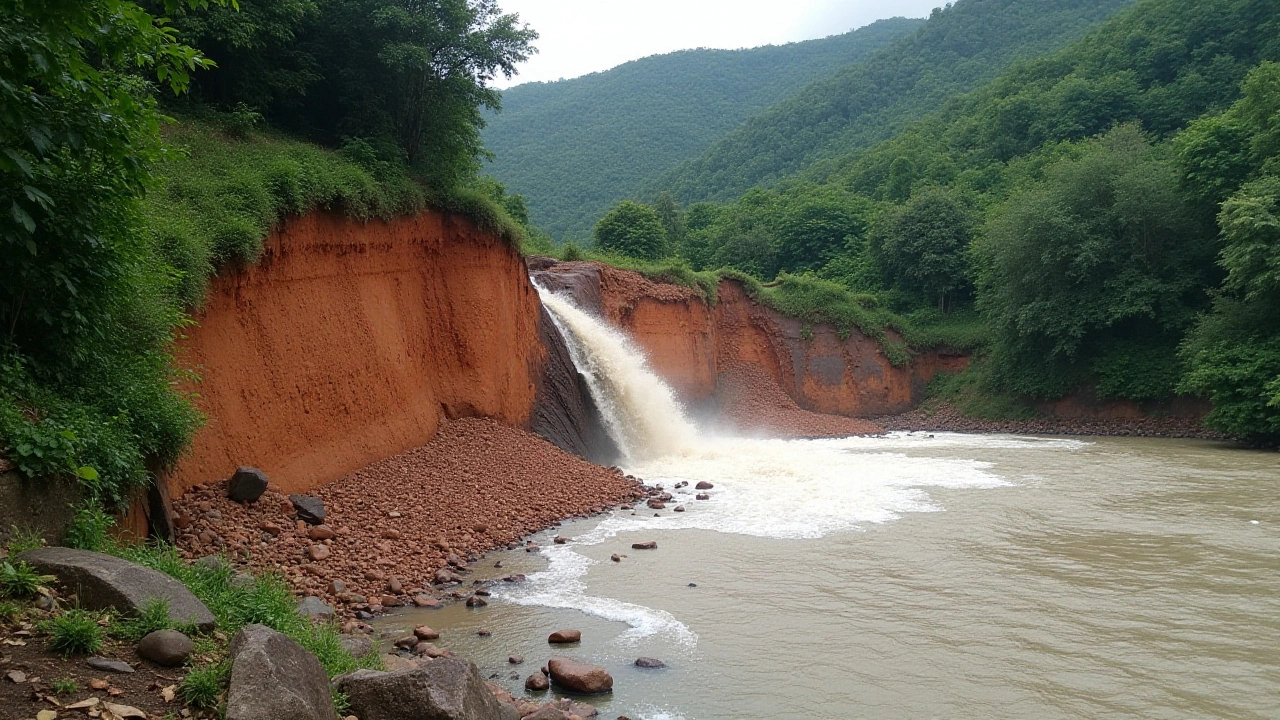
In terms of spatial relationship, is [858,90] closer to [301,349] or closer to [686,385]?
[686,385]

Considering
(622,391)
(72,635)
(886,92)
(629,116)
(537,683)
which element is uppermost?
(629,116)

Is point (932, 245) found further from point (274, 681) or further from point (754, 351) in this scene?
Result: point (274, 681)

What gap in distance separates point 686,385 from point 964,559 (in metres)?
20.8

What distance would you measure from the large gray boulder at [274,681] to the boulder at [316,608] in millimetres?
3434

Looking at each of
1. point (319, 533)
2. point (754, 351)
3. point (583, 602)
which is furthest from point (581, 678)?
point (754, 351)

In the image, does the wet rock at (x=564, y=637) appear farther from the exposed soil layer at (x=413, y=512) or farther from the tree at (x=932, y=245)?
the tree at (x=932, y=245)

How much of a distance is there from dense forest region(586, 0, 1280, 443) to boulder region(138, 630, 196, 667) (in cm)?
2779

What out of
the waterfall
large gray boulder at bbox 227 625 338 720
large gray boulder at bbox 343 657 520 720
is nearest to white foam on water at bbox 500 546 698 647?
large gray boulder at bbox 343 657 520 720

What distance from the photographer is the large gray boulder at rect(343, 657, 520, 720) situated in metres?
5.41

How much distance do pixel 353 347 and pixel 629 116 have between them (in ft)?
281

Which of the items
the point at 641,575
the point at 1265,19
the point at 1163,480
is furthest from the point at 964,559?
the point at 1265,19

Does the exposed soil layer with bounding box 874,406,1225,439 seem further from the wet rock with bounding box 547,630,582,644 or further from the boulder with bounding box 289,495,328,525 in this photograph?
the boulder with bounding box 289,495,328,525

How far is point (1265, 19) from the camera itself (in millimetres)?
44719

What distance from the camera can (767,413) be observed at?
3447cm
